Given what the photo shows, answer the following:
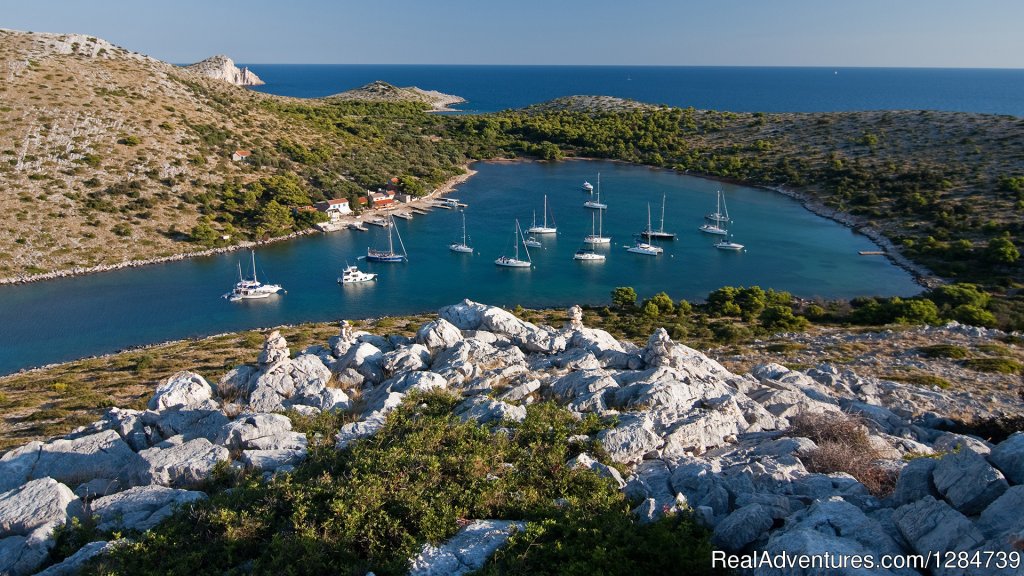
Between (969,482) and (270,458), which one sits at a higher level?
(969,482)

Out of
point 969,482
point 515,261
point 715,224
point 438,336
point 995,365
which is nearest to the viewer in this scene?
point 969,482

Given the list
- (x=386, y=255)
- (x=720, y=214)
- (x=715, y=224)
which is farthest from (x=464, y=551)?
(x=720, y=214)

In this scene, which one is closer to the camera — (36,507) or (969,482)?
(969,482)

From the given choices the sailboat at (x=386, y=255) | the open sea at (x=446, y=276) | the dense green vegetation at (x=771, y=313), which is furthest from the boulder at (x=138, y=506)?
the sailboat at (x=386, y=255)

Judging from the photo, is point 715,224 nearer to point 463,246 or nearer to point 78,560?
point 463,246

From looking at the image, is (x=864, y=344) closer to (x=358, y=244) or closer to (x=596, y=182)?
(x=358, y=244)

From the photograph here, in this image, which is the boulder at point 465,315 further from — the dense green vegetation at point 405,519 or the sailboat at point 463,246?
the sailboat at point 463,246

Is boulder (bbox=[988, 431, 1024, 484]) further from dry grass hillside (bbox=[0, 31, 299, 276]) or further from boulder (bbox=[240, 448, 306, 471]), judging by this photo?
dry grass hillside (bbox=[0, 31, 299, 276])

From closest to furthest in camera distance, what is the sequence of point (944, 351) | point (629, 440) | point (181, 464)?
1. point (181, 464)
2. point (629, 440)
3. point (944, 351)

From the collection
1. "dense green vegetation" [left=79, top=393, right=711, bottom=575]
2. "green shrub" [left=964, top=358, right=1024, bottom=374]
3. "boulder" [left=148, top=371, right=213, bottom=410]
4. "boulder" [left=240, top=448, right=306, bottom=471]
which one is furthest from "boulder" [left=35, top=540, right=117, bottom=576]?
"green shrub" [left=964, top=358, right=1024, bottom=374]
